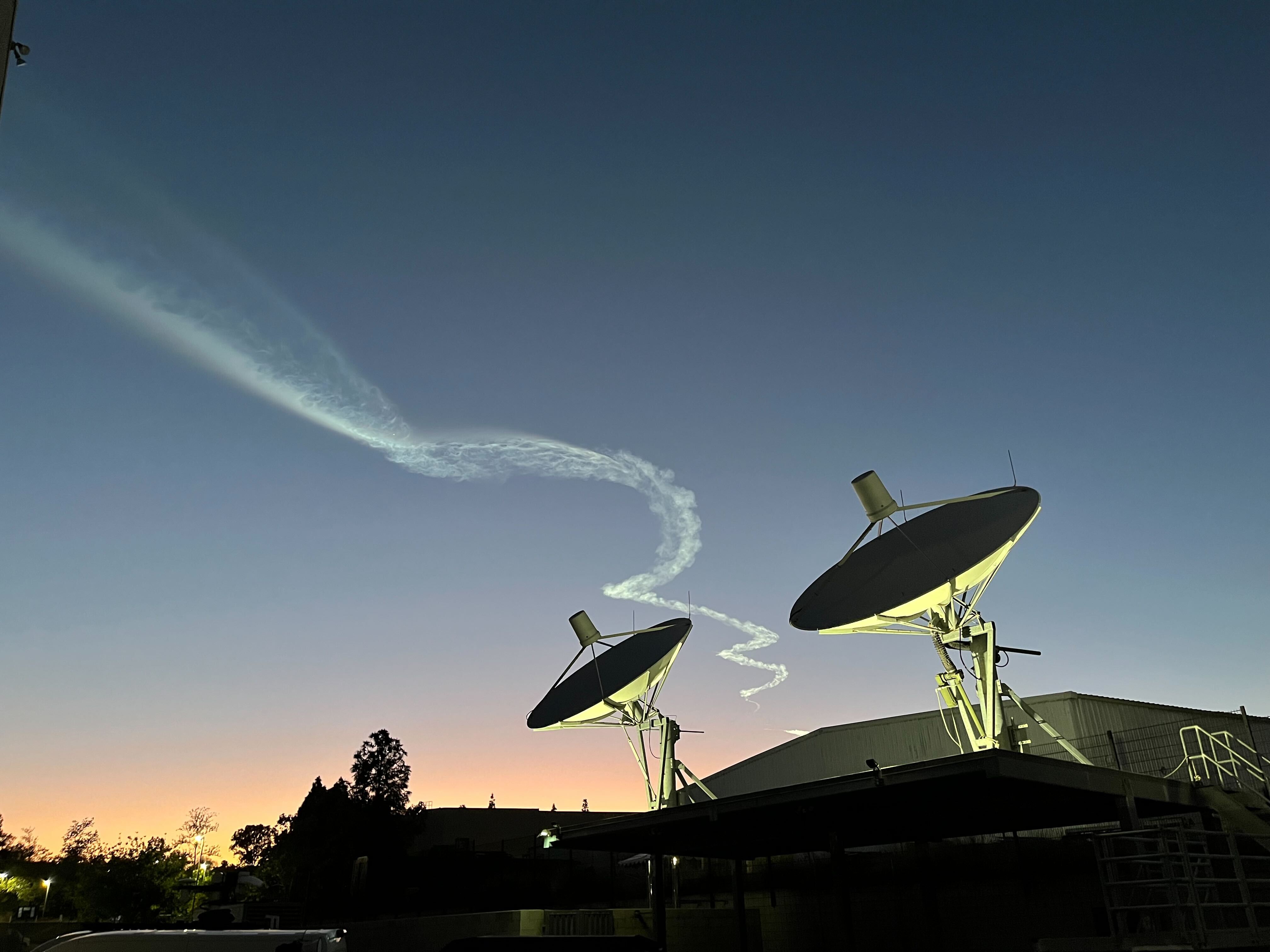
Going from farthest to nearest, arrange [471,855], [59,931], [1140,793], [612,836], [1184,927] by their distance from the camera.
Result: [471,855], [59,931], [612,836], [1140,793], [1184,927]

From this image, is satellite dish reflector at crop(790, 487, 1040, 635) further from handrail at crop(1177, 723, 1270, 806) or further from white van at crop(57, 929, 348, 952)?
white van at crop(57, 929, 348, 952)

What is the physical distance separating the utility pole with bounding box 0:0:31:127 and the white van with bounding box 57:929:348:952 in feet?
33.9

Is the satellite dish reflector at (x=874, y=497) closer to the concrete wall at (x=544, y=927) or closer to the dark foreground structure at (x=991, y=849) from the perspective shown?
the dark foreground structure at (x=991, y=849)

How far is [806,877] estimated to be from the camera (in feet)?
108

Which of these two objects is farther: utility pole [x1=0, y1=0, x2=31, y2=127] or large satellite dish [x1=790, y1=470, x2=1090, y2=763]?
large satellite dish [x1=790, y1=470, x2=1090, y2=763]

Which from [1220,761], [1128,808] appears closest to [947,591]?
[1128,808]

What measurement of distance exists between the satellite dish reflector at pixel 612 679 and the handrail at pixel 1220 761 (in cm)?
1261

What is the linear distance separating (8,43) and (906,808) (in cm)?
2020

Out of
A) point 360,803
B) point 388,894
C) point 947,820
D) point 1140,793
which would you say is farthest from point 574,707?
point 360,803

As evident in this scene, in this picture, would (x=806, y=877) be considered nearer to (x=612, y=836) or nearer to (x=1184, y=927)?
(x=612, y=836)

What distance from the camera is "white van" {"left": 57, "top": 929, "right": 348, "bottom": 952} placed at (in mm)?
12367

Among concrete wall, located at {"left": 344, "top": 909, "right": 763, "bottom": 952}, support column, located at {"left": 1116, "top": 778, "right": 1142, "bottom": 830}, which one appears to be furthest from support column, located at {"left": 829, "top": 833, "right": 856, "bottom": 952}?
concrete wall, located at {"left": 344, "top": 909, "right": 763, "bottom": 952}

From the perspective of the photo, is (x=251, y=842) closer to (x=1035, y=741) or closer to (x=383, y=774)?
(x=383, y=774)

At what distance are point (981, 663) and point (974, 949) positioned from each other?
1379 centimetres
